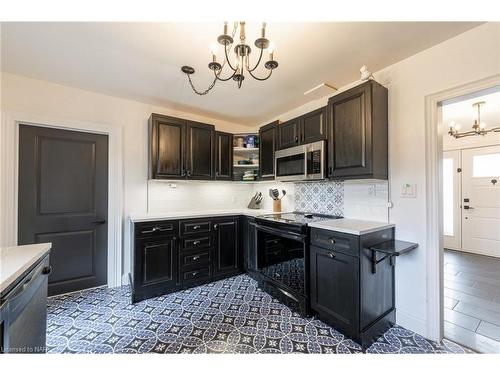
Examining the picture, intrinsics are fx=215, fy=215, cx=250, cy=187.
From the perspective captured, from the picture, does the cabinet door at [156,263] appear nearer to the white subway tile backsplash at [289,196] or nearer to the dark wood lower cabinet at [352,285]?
the white subway tile backsplash at [289,196]

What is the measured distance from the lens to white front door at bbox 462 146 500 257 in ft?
12.8

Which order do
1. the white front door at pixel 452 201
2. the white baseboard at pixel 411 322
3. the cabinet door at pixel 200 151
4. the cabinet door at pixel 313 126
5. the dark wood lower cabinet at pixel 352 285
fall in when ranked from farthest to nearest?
the white front door at pixel 452 201 → the cabinet door at pixel 200 151 → the cabinet door at pixel 313 126 → the white baseboard at pixel 411 322 → the dark wood lower cabinet at pixel 352 285

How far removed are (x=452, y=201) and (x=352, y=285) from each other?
442 centimetres

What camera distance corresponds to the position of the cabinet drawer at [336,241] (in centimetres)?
171

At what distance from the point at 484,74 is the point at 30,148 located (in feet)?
13.7

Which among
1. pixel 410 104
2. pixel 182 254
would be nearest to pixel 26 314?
pixel 182 254

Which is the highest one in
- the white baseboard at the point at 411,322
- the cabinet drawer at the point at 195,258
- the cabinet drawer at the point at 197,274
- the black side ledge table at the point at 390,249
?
the black side ledge table at the point at 390,249

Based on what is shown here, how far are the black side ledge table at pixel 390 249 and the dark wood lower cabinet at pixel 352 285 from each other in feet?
0.09

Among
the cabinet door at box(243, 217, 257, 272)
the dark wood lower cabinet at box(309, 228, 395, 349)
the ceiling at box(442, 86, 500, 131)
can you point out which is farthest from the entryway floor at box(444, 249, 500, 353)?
the ceiling at box(442, 86, 500, 131)

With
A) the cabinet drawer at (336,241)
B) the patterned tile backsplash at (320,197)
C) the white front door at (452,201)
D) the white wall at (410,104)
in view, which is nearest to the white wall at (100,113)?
the white wall at (410,104)

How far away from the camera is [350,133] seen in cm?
202
